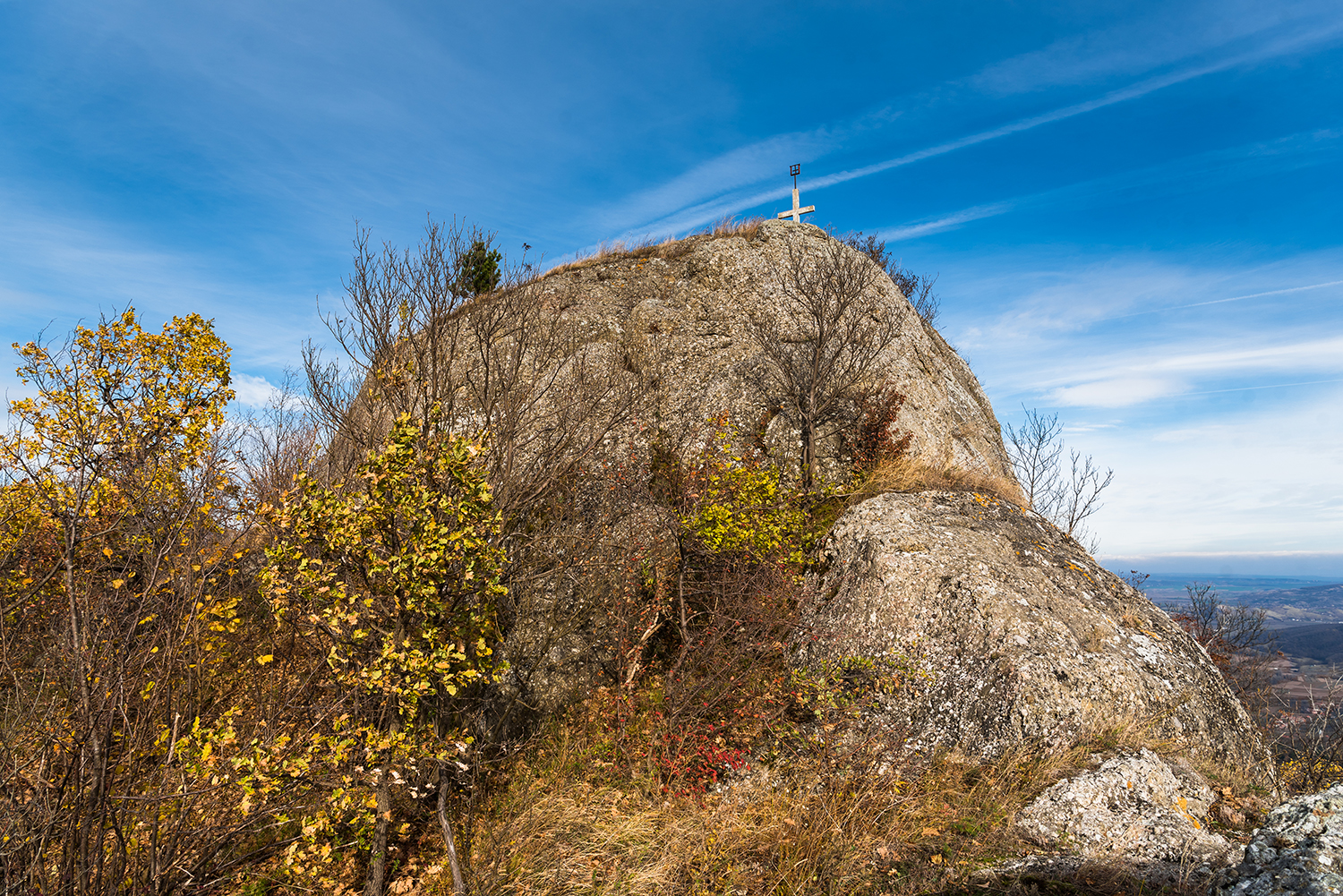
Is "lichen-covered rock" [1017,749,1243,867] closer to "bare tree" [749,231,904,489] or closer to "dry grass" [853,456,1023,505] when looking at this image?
"dry grass" [853,456,1023,505]

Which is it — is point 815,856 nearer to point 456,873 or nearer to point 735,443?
point 456,873

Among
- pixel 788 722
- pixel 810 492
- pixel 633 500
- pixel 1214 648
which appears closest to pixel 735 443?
pixel 810 492

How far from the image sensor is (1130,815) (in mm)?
6484

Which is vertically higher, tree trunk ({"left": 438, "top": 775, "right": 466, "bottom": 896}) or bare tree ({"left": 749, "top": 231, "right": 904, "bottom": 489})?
bare tree ({"left": 749, "top": 231, "right": 904, "bottom": 489})

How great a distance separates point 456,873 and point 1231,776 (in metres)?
9.71

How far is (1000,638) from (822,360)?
26.7ft

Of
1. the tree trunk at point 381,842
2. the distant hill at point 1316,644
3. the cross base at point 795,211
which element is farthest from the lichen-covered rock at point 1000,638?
the distant hill at point 1316,644

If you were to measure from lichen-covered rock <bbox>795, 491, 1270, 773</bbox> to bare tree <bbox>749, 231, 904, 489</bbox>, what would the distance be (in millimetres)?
3799

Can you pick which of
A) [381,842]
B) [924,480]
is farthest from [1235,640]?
[381,842]

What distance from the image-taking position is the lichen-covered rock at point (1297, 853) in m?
3.48

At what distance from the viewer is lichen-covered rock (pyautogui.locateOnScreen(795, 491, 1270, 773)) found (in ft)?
27.1

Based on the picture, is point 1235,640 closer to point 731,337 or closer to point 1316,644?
point 731,337

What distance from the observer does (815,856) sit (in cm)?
627

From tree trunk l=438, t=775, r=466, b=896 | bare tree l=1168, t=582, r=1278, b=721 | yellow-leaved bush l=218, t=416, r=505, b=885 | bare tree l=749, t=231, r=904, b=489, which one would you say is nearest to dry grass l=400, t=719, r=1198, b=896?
tree trunk l=438, t=775, r=466, b=896
